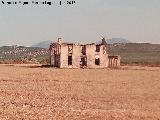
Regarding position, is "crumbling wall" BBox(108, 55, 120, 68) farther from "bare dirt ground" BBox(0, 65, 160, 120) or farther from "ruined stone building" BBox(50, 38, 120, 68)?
"bare dirt ground" BBox(0, 65, 160, 120)

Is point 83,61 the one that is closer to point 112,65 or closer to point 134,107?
point 112,65

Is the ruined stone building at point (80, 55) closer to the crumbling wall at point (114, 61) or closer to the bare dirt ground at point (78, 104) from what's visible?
the crumbling wall at point (114, 61)

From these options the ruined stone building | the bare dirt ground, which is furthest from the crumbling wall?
the bare dirt ground

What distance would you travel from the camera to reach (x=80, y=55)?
242 feet

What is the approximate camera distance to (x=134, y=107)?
24.9m

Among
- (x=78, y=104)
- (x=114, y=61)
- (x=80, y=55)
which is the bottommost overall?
(x=78, y=104)

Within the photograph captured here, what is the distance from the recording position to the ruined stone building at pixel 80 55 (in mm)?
72188

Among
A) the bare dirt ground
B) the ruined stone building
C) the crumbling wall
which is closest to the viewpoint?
the bare dirt ground

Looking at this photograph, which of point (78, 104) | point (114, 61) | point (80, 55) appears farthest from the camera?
point (114, 61)

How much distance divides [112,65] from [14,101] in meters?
54.2

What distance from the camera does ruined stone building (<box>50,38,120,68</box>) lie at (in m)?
72.2

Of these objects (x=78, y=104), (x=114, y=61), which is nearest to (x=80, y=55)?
(x=114, y=61)

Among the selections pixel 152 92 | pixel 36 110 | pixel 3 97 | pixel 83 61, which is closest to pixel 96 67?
pixel 83 61

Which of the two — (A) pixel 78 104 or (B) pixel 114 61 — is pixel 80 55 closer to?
(B) pixel 114 61
